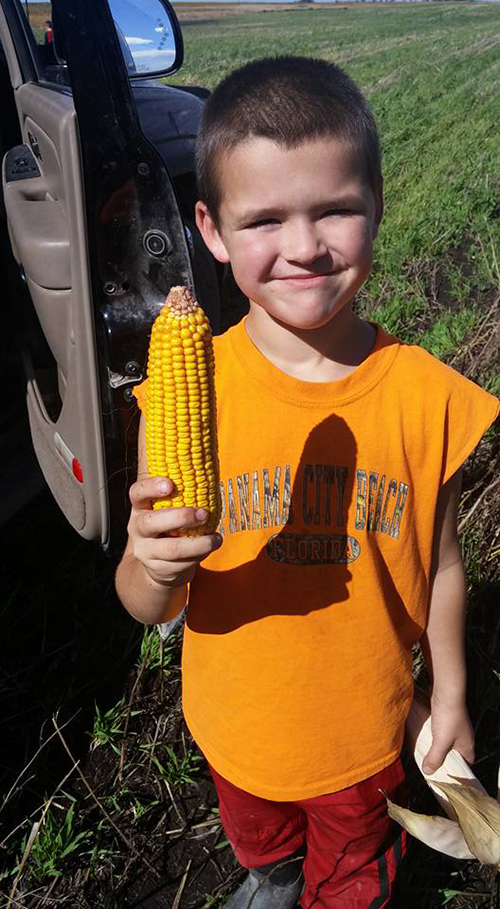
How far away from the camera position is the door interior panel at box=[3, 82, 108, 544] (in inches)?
74.7

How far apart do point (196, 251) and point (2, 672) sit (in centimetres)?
170

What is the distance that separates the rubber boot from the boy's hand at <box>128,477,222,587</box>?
3.30 ft

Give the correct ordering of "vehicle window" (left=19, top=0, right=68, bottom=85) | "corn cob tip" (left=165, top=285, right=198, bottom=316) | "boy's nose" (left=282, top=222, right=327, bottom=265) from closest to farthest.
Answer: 1. "corn cob tip" (left=165, top=285, right=198, bottom=316)
2. "boy's nose" (left=282, top=222, right=327, bottom=265)
3. "vehicle window" (left=19, top=0, right=68, bottom=85)

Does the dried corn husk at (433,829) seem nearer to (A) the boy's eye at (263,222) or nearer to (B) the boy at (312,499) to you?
(B) the boy at (312,499)

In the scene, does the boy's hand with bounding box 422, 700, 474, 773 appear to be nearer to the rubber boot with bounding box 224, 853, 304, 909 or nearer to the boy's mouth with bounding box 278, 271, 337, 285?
the rubber boot with bounding box 224, 853, 304, 909

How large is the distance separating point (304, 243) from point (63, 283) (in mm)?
947

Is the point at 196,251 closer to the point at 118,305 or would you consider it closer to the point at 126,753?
the point at 118,305

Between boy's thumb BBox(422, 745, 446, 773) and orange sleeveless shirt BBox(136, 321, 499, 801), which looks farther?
boy's thumb BBox(422, 745, 446, 773)

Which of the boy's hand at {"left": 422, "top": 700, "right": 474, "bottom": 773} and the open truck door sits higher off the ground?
the open truck door

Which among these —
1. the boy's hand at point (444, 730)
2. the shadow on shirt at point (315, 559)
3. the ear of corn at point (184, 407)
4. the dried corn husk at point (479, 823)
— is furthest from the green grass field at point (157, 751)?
the ear of corn at point (184, 407)

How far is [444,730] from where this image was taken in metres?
1.67

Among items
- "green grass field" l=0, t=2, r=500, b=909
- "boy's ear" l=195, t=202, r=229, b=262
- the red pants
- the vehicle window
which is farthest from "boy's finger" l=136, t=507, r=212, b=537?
the vehicle window

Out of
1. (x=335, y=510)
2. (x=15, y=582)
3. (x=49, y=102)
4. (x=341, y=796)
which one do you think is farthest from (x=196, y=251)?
(x=341, y=796)

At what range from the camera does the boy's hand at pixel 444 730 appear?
65.3 inches
